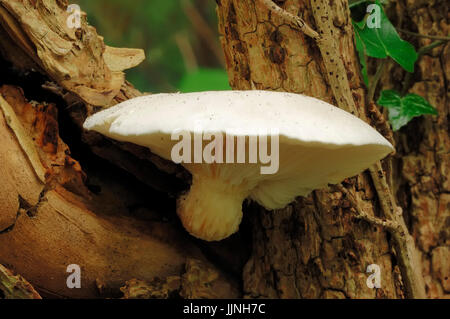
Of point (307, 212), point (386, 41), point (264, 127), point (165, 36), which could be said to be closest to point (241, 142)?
point (264, 127)

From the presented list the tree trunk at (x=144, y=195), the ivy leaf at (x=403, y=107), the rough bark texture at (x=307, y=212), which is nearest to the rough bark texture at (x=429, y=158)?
the tree trunk at (x=144, y=195)

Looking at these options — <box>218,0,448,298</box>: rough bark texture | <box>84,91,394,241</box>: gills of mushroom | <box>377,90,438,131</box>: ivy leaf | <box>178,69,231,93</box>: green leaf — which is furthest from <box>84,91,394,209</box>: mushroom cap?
<box>178,69,231,93</box>: green leaf

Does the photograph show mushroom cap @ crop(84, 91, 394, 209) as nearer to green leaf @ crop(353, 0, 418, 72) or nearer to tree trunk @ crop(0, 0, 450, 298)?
tree trunk @ crop(0, 0, 450, 298)

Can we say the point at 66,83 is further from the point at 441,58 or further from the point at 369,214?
the point at 441,58

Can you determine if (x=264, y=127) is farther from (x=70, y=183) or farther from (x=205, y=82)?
(x=205, y=82)

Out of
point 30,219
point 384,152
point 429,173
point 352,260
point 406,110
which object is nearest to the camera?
point 384,152
